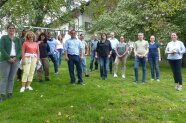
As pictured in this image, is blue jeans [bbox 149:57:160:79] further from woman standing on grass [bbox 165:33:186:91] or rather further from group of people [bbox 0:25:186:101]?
woman standing on grass [bbox 165:33:186:91]

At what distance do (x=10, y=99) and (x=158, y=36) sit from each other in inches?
604

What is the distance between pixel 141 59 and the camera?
45.6 ft

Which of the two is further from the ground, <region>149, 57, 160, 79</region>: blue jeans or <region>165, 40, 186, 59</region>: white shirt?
<region>165, 40, 186, 59</region>: white shirt

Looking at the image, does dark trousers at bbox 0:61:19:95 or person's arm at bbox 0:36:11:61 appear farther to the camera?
dark trousers at bbox 0:61:19:95

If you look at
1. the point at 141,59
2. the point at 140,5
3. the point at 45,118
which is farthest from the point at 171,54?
the point at 140,5

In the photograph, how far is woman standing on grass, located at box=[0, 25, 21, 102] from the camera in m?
9.73

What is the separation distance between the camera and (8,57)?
9.69 metres

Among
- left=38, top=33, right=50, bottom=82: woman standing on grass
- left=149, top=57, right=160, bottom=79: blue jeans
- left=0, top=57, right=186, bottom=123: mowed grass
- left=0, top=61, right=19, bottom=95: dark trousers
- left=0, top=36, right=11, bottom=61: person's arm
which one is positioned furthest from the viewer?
left=149, top=57, right=160, bottom=79: blue jeans

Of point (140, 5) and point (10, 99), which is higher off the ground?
point (140, 5)

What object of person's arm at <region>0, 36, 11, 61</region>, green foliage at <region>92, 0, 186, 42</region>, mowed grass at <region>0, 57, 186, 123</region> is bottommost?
mowed grass at <region>0, 57, 186, 123</region>

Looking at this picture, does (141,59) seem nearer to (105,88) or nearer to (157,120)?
(105,88)

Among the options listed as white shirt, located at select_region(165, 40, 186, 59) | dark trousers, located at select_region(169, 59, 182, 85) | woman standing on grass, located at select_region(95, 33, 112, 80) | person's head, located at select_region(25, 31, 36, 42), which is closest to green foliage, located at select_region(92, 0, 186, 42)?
woman standing on grass, located at select_region(95, 33, 112, 80)

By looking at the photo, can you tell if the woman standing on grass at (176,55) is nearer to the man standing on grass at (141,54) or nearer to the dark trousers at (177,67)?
the dark trousers at (177,67)

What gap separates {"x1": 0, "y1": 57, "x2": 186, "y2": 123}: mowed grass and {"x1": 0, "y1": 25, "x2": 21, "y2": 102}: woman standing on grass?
22.7 inches
